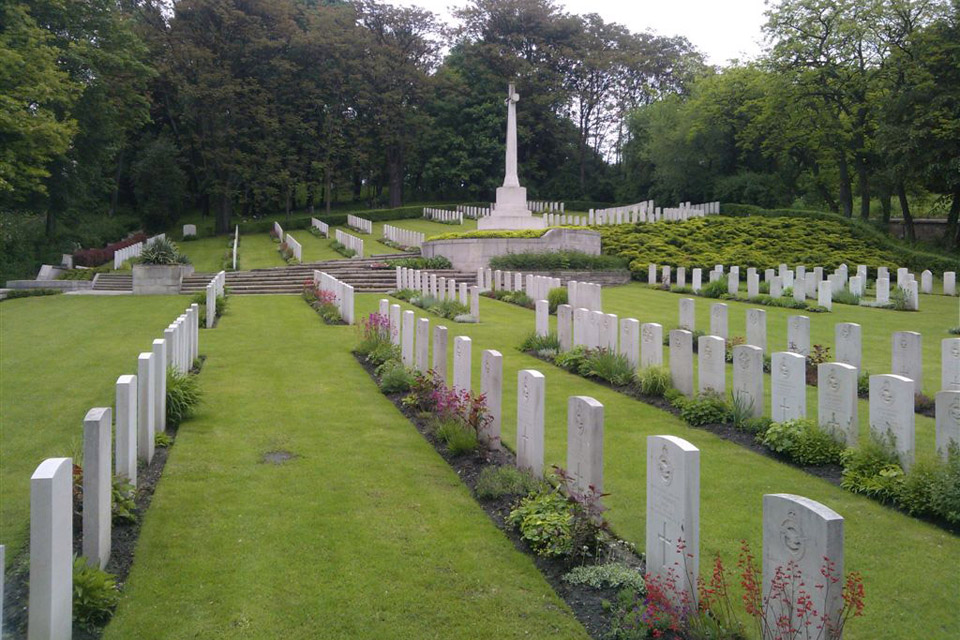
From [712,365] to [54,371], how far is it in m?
10.2

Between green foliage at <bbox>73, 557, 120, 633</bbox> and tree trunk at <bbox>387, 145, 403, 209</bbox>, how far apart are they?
180ft

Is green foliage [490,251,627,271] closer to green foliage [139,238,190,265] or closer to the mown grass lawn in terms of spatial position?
green foliage [139,238,190,265]

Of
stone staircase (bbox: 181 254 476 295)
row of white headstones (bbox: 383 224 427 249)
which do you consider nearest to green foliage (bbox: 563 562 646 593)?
stone staircase (bbox: 181 254 476 295)

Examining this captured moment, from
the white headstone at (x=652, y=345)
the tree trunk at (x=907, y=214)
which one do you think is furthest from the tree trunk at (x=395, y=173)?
the white headstone at (x=652, y=345)

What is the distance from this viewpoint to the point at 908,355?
977 centimetres

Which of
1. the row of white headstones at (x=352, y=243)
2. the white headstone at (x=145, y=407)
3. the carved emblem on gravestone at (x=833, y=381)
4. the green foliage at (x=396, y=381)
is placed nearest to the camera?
the white headstone at (x=145, y=407)

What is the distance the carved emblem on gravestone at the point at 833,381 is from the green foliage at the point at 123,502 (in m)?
6.46

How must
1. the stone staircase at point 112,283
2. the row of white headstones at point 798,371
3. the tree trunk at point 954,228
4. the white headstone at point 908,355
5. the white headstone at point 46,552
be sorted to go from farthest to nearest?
the tree trunk at point 954,228, the stone staircase at point 112,283, the white headstone at point 908,355, the row of white headstones at point 798,371, the white headstone at point 46,552

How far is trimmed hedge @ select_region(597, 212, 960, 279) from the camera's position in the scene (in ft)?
98.2

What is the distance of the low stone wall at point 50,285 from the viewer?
2897 cm

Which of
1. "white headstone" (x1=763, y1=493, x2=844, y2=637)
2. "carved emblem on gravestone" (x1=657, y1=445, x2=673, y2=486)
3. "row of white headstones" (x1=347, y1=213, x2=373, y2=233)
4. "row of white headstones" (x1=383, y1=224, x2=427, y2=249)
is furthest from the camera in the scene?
"row of white headstones" (x1=347, y1=213, x2=373, y2=233)

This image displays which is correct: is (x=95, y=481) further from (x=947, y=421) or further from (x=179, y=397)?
(x=947, y=421)

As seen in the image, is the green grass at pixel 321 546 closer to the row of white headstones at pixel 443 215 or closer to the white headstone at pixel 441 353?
the white headstone at pixel 441 353

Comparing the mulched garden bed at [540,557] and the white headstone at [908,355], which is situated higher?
the white headstone at [908,355]
